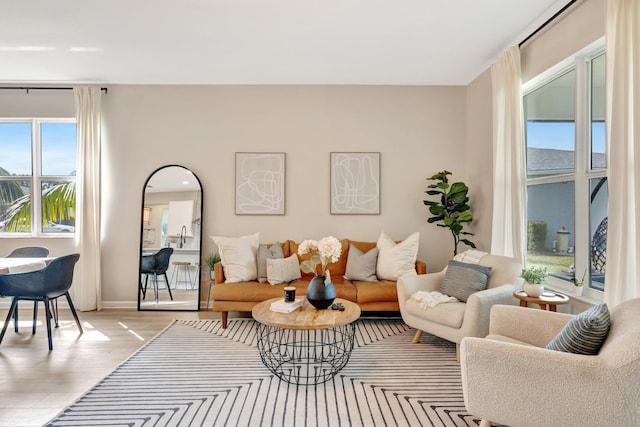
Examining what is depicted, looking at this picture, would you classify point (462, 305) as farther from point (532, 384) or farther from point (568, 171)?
point (568, 171)

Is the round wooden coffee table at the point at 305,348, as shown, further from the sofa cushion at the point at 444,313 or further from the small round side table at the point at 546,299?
the small round side table at the point at 546,299

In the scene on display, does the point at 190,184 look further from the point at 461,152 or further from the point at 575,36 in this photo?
the point at 575,36

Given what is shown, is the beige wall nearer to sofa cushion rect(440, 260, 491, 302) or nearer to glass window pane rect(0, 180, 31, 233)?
glass window pane rect(0, 180, 31, 233)

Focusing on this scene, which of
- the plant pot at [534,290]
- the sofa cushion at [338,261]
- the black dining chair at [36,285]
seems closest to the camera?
the plant pot at [534,290]

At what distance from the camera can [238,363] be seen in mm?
2865

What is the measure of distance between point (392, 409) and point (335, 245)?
4.08 ft

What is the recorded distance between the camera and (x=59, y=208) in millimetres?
4641

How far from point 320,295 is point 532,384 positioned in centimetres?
149

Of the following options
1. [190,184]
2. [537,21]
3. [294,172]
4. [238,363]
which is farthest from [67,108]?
[537,21]

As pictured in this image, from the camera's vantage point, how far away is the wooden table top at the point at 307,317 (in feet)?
7.83

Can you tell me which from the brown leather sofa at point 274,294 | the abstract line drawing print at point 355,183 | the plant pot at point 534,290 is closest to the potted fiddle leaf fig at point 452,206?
the abstract line drawing print at point 355,183

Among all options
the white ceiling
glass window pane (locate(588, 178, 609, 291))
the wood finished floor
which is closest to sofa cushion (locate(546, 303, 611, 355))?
glass window pane (locate(588, 178, 609, 291))

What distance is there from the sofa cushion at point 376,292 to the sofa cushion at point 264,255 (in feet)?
3.39

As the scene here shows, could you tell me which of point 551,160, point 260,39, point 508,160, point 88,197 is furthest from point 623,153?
point 88,197
